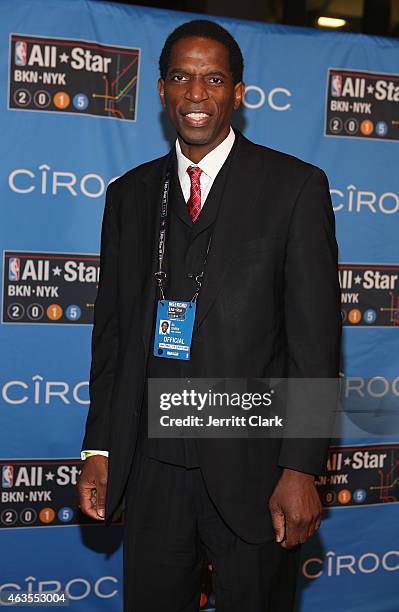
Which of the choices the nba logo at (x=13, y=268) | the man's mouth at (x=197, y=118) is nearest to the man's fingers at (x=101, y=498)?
the man's mouth at (x=197, y=118)

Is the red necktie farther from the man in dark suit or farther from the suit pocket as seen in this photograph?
the suit pocket

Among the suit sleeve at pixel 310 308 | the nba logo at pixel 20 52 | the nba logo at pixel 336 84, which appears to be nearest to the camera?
the suit sleeve at pixel 310 308

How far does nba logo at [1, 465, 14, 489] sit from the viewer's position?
9.66ft

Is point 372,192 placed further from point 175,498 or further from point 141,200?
point 175,498

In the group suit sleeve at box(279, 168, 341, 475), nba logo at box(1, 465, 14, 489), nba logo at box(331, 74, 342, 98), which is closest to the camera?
suit sleeve at box(279, 168, 341, 475)

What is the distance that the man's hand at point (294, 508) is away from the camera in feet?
5.57

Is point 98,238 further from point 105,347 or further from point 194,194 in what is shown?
point 194,194

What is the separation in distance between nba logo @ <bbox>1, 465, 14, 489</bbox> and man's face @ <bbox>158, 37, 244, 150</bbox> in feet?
5.44

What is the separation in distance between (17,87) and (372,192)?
1.52m

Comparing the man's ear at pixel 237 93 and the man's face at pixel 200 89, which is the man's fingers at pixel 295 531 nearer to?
the man's face at pixel 200 89

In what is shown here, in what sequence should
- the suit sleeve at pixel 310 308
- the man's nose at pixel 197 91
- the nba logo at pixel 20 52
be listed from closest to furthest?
the suit sleeve at pixel 310 308 → the man's nose at pixel 197 91 → the nba logo at pixel 20 52

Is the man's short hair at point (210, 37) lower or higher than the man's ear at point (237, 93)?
higher

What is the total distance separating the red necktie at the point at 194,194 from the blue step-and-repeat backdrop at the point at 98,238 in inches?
45.9

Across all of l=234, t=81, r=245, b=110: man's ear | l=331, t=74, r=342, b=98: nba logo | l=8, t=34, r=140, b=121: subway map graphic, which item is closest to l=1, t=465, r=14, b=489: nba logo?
l=8, t=34, r=140, b=121: subway map graphic
